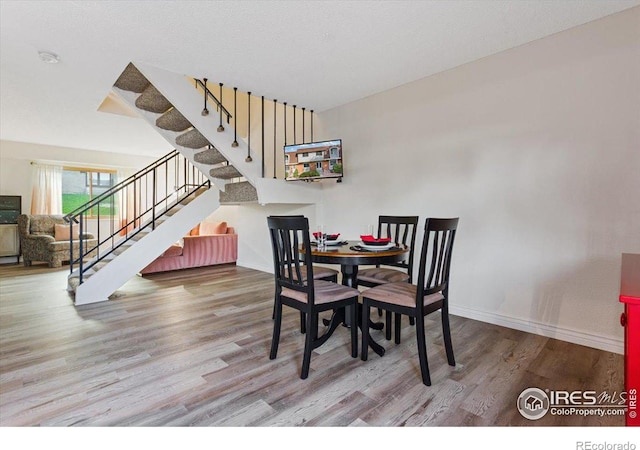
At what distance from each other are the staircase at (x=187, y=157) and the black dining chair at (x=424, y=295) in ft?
7.26

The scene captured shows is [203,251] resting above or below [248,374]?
above

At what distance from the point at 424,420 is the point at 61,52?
3925 millimetres

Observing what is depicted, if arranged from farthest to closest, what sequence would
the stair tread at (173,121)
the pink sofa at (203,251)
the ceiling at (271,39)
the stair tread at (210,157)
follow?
the pink sofa at (203,251) → the stair tread at (210,157) → the stair tread at (173,121) → the ceiling at (271,39)

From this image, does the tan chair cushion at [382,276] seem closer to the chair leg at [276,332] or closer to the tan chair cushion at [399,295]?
the tan chair cushion at [399,295]

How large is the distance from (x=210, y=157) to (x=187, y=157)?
0.58m

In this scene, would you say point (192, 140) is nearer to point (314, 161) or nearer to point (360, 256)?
point (314, 161)

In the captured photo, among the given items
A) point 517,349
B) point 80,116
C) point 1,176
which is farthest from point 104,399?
point 1,176

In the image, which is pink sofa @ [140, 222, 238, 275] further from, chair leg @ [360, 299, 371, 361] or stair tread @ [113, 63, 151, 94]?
chair leg @ [360, 299, 371, 361]

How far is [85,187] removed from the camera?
7.53 meters

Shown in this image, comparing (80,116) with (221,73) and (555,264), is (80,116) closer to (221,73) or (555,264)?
(221,73)

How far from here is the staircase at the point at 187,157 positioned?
3.36 m

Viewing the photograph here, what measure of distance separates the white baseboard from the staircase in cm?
241

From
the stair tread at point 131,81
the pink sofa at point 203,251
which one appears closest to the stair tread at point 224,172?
the stair tread at point 131,81

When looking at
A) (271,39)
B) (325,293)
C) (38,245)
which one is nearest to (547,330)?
(325,293)
